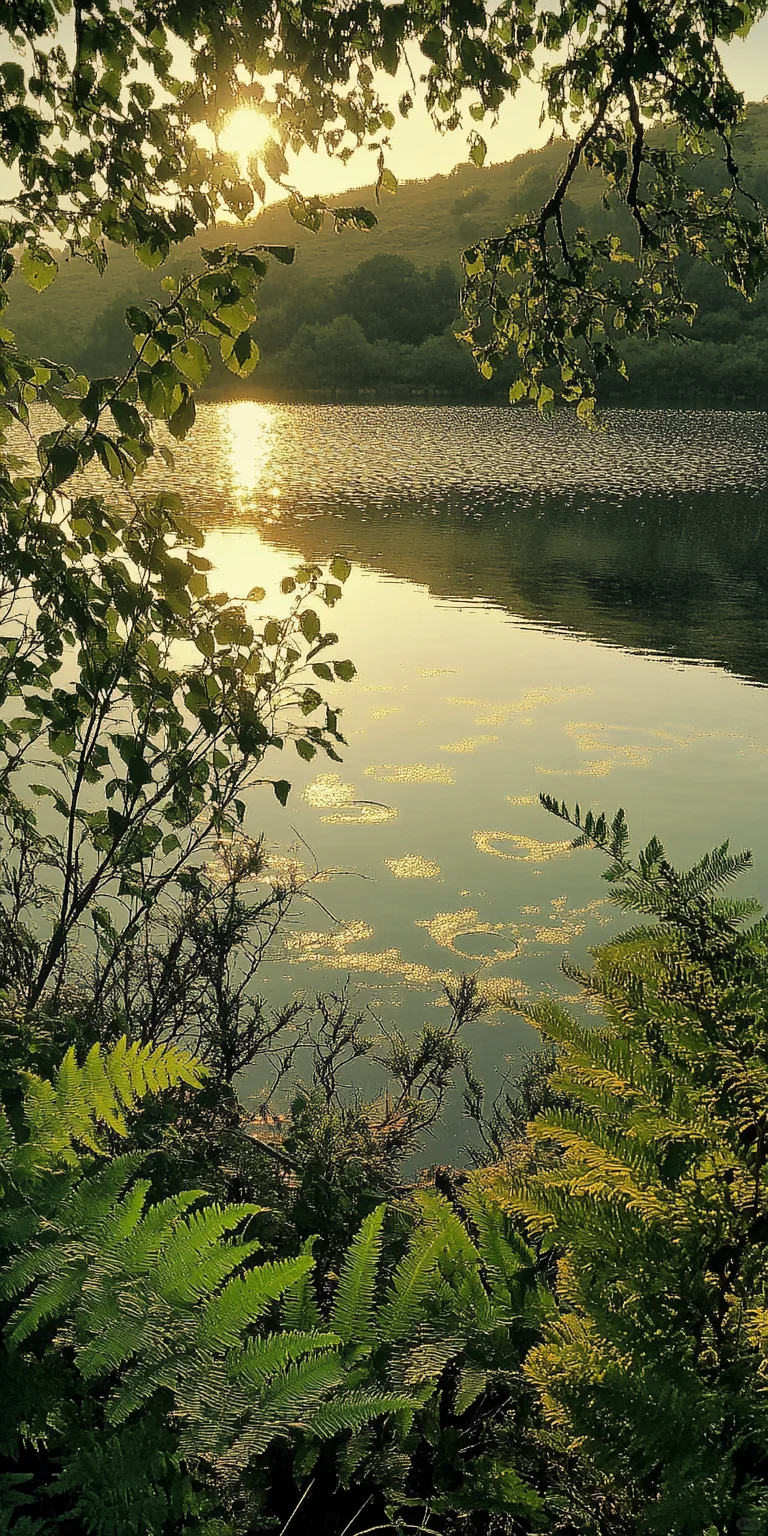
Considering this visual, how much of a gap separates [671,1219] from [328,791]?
441 inches

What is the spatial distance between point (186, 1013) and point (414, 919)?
12.9ft

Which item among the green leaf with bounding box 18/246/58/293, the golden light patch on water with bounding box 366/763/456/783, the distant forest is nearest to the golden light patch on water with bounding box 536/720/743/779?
the golden light patch on water with bounding box 366/763/456/783

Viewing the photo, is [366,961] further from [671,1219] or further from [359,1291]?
[671,1219]

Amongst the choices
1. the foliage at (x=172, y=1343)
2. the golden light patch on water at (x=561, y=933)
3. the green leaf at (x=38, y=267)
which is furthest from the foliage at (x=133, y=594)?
the golden light patch on water at (x=561, y=933)

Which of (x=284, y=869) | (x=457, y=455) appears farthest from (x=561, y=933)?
(x=457, y=455)

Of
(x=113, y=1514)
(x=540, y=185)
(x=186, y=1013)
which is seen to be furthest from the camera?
(x=540, y=185)

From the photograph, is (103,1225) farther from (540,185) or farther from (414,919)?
(540,185)

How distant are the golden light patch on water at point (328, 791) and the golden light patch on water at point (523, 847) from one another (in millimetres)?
1626

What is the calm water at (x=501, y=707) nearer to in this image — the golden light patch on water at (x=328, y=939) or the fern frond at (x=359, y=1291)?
the golden light patch on water at (x=328, y=939)

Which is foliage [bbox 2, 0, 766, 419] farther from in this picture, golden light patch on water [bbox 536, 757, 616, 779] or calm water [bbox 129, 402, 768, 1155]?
golden light patch on water [bbox 536, 757, 616, 779]

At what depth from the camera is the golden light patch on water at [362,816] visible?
11675 mm

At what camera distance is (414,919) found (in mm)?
9773

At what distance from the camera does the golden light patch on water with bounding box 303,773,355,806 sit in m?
12.2

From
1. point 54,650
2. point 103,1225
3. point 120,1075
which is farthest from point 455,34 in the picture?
point 103,1225
